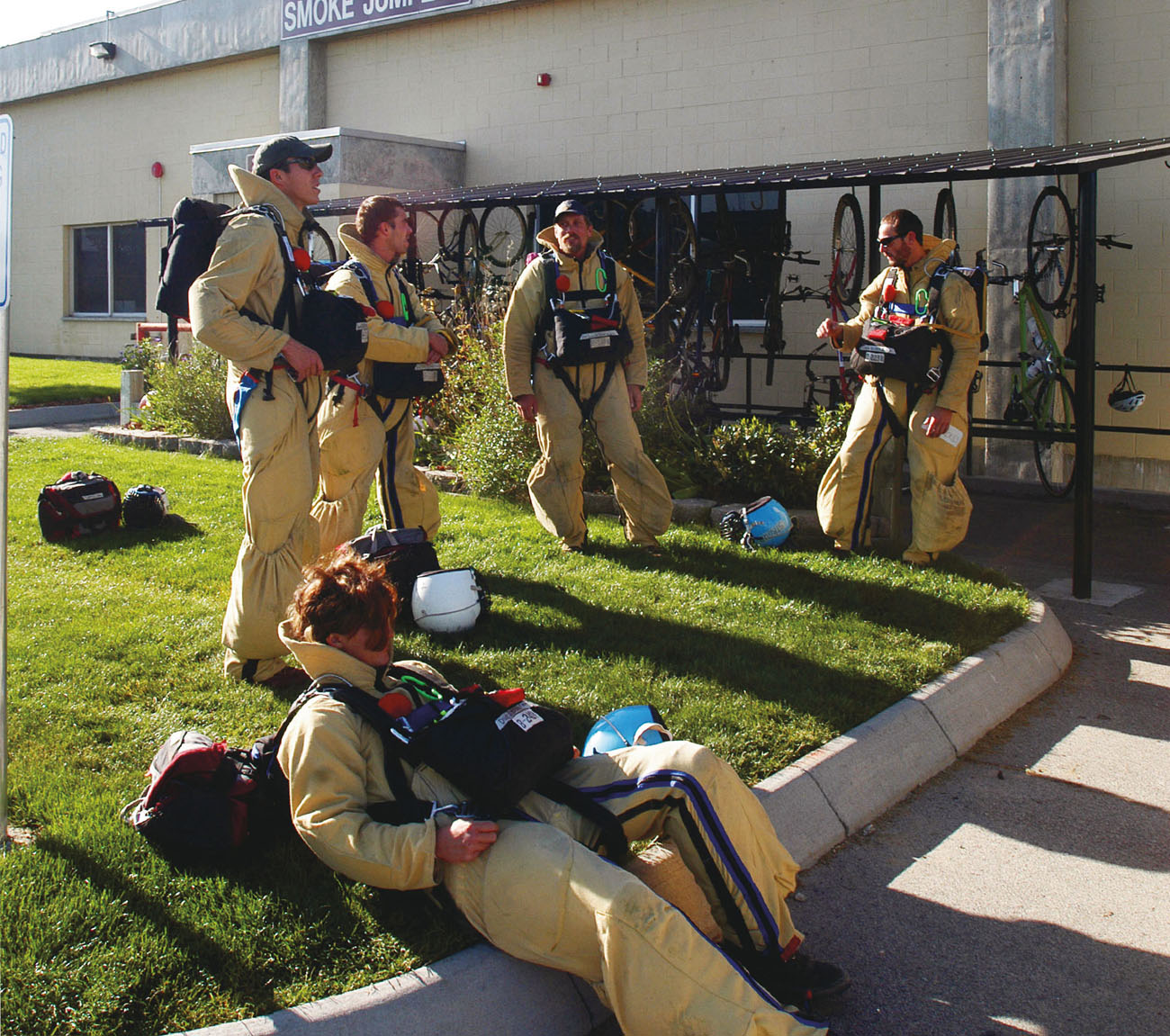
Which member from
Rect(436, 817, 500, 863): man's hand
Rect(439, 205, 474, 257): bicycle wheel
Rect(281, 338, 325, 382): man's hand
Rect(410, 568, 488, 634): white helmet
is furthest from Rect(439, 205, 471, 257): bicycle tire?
Rect(436, 817, 500, 863): man's hand

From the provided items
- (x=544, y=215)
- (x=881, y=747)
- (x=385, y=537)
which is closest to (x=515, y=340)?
(x=385, y=537)

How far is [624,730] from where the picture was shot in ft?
Result: 13.6

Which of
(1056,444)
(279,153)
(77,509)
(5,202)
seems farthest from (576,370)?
(1056,444)

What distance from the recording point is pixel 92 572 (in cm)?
738

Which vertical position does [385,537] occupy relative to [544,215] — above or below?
below

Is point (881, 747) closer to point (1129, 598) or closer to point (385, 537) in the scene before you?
point (385, 537)

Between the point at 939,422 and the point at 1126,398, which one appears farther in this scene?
the point at 1126,398

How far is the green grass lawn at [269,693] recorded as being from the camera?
124 inches

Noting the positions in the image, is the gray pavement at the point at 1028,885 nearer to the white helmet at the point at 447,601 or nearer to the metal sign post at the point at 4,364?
the white helmet at the point at 447,601

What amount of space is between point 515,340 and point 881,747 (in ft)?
12.3

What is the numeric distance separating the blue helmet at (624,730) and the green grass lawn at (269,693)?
50 centimetres

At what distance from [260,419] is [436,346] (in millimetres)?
1461

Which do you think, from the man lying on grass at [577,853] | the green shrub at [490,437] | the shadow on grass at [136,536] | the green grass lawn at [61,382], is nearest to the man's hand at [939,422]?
the green shrub at [490,437]

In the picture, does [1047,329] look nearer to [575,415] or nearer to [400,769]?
[575,415]
